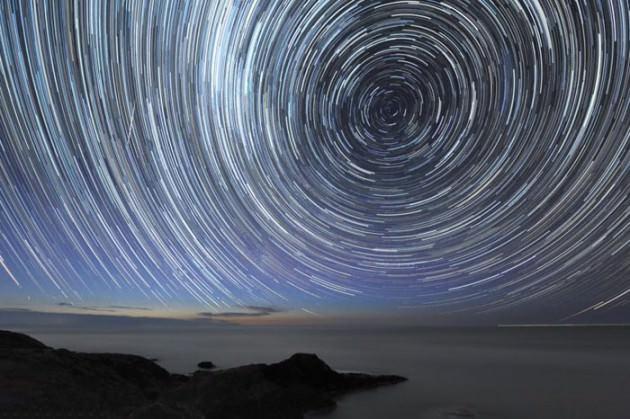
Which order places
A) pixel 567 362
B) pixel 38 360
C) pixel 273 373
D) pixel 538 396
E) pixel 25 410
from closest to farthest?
pixel 25 410 → pixel 38 360 → pixel 273 373 → pixel 538 396 → pixel 567 362

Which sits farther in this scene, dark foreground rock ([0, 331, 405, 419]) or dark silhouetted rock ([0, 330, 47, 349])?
dark silhouetted rock ([0, 330, 47, 349])

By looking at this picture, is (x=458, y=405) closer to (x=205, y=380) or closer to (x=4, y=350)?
(x=205, y=380)

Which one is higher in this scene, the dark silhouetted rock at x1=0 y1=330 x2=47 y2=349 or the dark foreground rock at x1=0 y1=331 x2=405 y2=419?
the dark silhouetted rock at x1=0 y1=330 x2=47 y2=349

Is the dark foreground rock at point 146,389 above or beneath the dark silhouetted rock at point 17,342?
beneath

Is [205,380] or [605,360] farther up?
[605,360]

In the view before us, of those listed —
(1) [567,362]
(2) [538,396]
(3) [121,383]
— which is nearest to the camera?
(3) [121,383]

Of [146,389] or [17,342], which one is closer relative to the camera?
[146,389]

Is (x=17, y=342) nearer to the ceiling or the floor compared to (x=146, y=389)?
nearer to the ceiling

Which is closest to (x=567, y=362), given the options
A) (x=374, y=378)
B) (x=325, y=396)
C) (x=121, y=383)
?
(x=374, y=378)
